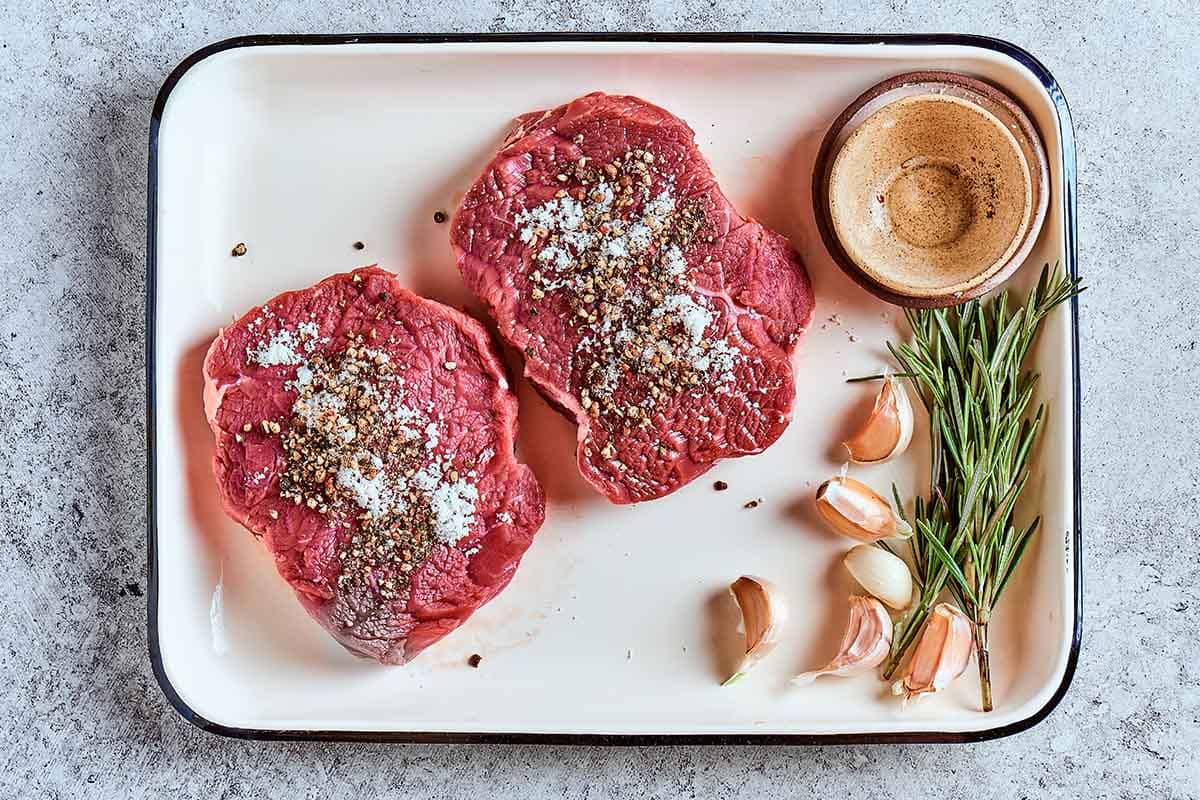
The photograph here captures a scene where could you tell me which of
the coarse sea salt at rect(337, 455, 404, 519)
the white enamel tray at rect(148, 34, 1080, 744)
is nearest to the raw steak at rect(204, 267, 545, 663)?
the coarse sea salt at rect(337, 455, 404, 519)

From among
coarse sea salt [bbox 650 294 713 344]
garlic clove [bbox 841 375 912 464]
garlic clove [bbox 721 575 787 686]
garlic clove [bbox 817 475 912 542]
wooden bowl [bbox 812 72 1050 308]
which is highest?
wooden bowl [bbox 812 72 1050 308]

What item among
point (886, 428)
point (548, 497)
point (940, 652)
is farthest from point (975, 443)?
point (548, 497)

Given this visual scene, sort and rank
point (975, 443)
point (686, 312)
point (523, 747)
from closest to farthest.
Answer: point (686, 312) → point (975, 443) → point (523, 747)

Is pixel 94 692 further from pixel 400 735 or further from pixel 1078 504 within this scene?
pixel 1078 504

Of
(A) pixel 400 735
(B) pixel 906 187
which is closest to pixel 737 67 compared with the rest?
(B) pixel 906 187

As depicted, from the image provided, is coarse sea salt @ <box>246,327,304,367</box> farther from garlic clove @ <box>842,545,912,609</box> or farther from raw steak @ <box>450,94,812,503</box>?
garlic clove @ <box>842,545,912,609</box>

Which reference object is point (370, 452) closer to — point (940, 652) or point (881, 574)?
point (881, 574)

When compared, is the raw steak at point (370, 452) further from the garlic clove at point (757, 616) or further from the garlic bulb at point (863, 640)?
the garlic bulb at point (863, 640)
